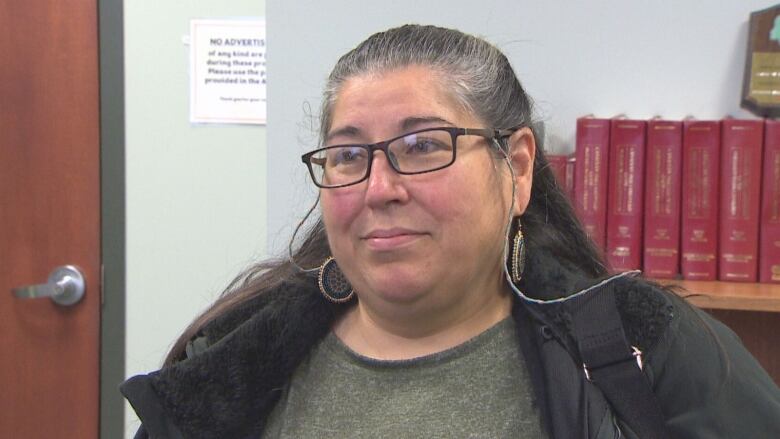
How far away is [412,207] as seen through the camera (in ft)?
3.18

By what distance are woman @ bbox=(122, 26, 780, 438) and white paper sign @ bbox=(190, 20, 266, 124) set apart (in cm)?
96

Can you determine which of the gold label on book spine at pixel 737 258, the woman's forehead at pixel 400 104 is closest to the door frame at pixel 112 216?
the woman's forehead at pixel 400 104

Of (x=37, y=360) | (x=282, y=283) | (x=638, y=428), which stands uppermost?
(x=282, y=283)

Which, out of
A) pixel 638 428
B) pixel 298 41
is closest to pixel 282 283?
pixel 638 428

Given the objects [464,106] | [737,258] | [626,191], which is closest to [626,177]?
[626,191]

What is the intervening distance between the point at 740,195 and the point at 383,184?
0.88m

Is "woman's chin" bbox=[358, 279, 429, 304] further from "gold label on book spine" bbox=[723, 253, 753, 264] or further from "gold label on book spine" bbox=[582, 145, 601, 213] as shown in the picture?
"gold label on book spine" bbox=[723, 253, 753, 264]


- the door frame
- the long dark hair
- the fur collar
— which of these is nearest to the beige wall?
the door frame

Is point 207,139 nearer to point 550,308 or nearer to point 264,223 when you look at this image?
point 264,223

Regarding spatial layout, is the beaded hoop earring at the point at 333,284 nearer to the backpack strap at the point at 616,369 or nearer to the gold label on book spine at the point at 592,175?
the backpack strap at the point at 616,369

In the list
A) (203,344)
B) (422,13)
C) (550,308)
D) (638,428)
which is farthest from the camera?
(422,13)

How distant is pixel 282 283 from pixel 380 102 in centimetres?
41

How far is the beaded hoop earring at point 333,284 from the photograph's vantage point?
1210mm

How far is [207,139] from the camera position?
2.06 m
